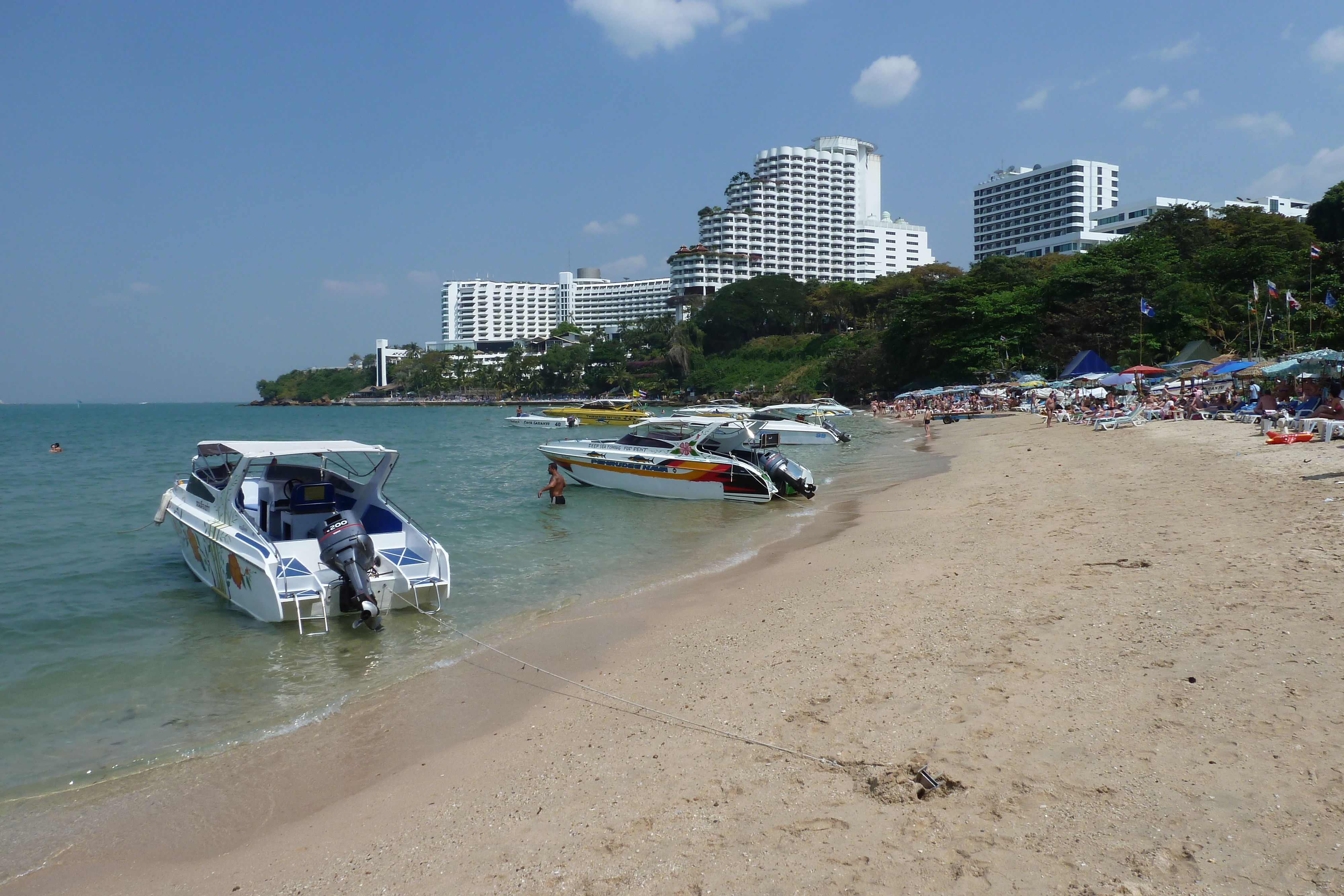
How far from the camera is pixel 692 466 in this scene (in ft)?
66.3

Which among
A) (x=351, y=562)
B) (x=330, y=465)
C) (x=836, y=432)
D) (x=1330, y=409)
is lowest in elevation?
(x=351, y=562)

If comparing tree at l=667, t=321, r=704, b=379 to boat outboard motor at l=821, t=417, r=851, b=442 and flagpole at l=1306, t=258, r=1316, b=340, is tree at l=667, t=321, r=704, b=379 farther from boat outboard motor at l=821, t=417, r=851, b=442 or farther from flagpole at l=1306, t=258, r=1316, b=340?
boat outboard motor at l=821, t=417, r=851, b=442

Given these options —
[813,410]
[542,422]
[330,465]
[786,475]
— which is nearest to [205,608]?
[330,465]

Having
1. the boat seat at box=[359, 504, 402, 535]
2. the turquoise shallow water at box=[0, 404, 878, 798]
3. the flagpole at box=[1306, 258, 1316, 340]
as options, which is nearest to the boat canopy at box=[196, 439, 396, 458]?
the boat seat at box=[359, 504, 402, 535]

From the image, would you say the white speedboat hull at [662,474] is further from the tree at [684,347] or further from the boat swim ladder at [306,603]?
the tree at [684,347]

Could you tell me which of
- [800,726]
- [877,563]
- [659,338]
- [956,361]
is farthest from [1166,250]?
[659,338]

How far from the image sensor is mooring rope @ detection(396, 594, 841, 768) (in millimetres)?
5297

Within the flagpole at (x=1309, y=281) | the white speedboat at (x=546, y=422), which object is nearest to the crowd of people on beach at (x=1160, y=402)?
the flagpole at (x=1309, y=281)

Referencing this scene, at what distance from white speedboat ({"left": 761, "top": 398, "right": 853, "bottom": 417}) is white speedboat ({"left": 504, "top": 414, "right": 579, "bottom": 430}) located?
15.4m

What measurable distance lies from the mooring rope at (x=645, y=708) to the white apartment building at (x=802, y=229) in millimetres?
143321

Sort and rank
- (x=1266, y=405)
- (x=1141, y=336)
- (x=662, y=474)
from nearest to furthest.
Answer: (x=662, y=474) < (x=1266, y=405) < (x=1141, y=336)

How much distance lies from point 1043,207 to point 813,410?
366ft

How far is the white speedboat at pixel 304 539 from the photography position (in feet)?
30.9

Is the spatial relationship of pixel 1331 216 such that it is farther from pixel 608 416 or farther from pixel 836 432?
pixel 608 416
